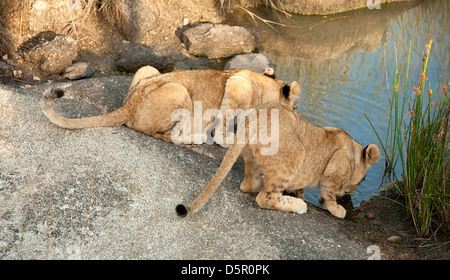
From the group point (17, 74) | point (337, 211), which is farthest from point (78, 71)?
point (337, 211)

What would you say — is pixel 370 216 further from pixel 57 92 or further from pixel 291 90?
pixel 57 92

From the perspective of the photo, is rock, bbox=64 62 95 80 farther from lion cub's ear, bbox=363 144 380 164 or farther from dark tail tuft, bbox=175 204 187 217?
lion cub's ear, bbox=363 144 380 164

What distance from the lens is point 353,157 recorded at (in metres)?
6.31

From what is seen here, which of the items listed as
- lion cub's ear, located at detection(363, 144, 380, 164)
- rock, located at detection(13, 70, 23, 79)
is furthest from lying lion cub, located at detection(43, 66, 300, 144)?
rock, located at detection(13, 70, 23, 79)

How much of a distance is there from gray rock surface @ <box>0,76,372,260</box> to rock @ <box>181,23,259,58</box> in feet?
13.0

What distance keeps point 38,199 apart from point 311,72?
6.12 metres

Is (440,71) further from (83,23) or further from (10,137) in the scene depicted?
(10,137)

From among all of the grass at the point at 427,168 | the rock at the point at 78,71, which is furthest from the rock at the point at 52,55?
the grass at the point at 427,168

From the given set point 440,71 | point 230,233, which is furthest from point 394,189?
point 440,71

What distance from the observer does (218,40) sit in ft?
34.4

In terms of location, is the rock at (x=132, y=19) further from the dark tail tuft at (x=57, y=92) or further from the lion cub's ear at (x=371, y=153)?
the lion cub's ear at (x=371, y=153)

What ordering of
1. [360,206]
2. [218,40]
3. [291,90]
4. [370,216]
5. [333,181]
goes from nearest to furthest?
[333,181] < [370,216] < [360,206] < [291,90] < [218,40]

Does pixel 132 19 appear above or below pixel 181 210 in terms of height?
above

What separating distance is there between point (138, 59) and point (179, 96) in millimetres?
2970
